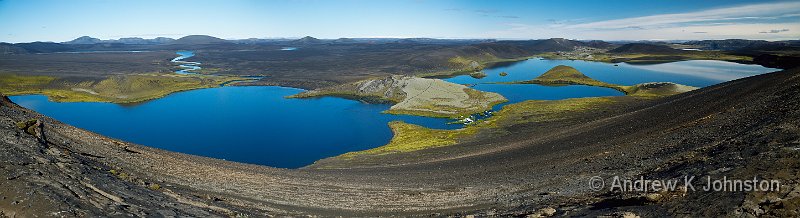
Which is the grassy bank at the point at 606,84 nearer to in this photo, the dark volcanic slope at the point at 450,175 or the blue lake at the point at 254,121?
the blue lake at the point at 254,121

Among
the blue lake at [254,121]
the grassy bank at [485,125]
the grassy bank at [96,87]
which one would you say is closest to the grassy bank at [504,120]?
the grassy bank at [485,125]

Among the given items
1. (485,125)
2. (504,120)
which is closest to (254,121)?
(485,125)

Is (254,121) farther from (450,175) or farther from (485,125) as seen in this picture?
(450,175)

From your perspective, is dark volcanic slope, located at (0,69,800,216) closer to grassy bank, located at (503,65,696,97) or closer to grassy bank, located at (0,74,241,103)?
grassy bank, located at (503,65,696,97)

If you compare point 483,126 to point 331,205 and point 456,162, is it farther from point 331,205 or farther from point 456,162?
point 331,205

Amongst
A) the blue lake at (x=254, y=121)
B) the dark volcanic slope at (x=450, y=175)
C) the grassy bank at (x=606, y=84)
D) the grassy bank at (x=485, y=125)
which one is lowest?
the blue lake at (x=254, y=121)
